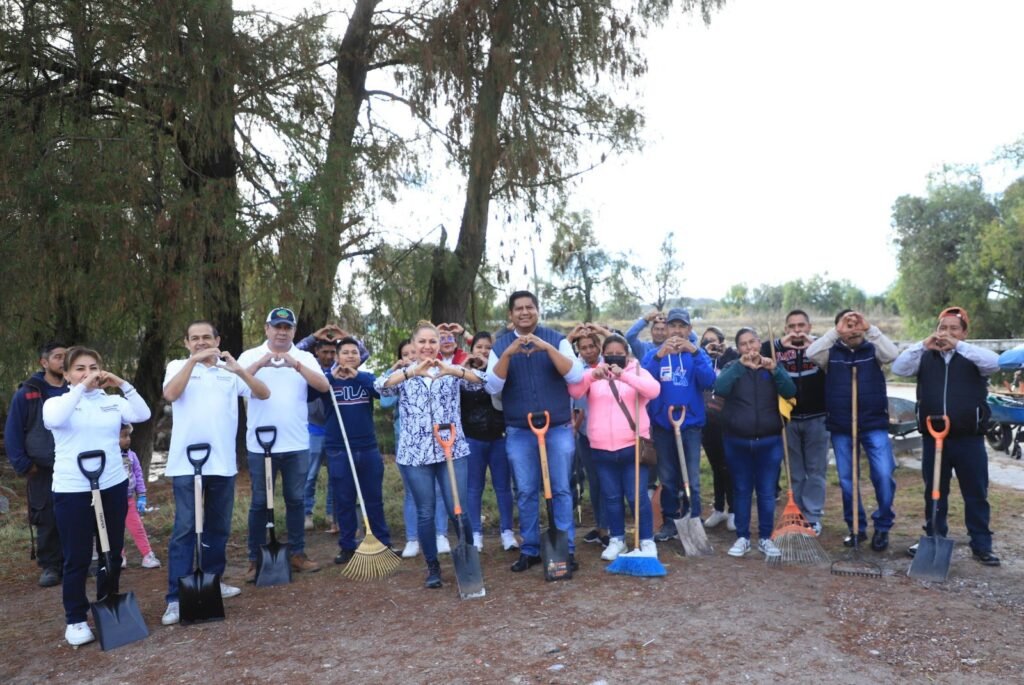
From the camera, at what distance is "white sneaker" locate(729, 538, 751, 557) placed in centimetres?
585

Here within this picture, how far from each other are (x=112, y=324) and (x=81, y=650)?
5.09m

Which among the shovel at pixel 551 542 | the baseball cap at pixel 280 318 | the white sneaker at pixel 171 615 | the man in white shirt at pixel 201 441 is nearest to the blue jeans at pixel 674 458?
the shovel at pixel 551 542

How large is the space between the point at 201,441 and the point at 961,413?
16.6 feet

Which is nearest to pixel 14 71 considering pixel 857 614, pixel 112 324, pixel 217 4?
pixel 217 4

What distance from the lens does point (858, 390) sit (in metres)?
5.98

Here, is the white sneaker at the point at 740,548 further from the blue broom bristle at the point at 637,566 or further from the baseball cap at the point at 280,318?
the baseball cap at the point at 280,318

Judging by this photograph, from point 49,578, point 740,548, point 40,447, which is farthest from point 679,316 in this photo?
point 49,578

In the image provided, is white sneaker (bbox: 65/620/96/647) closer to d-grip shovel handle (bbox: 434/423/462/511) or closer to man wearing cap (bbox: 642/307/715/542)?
d-grip shovel handle (bbox: 434/423/462/511)

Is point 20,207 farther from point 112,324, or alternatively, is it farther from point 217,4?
point 217,4

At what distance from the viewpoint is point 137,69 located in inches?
318

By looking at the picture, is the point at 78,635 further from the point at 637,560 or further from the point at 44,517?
the point at 637,560

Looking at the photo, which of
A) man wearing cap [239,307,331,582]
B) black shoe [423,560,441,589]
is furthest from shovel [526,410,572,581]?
man wearing cap [239,307,331,582]

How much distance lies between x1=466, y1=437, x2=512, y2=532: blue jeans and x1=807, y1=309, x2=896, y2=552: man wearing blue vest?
254 cm

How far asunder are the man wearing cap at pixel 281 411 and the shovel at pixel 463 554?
3.56 ft
